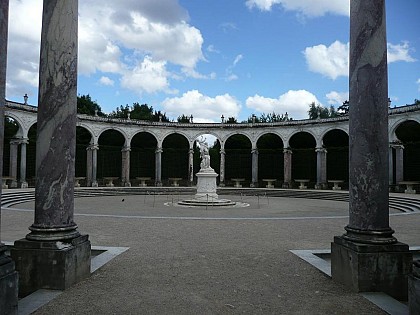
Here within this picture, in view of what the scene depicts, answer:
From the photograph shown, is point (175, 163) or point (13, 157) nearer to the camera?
point (13, 157)

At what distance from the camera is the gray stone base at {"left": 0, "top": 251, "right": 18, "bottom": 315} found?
4953mm

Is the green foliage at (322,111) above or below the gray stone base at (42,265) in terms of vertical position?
above

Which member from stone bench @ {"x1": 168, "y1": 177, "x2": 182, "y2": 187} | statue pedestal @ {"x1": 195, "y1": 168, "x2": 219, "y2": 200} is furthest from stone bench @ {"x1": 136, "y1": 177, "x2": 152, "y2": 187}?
statue pedestal @ {"x1": 195, "y1": 168, "x2": 219, "y2": 200}

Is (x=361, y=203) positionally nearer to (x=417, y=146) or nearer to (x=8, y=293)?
(x=8, y=293)

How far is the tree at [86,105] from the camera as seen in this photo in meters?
58.2

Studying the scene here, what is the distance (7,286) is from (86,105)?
60200 mm

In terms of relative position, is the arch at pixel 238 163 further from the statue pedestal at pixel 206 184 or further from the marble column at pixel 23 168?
the marble column at pixel 23 168

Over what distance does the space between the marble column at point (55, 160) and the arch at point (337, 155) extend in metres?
40.1

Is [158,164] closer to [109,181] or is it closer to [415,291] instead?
[109,181]

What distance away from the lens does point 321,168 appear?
4394cm

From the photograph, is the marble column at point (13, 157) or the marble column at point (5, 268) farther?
the marble column at point (13, 157)

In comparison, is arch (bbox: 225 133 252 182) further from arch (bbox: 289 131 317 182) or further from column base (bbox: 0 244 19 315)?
column base (bbox: 0 244 19 315)

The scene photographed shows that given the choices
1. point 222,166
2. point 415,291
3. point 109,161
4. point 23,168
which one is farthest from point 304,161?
point 415,291

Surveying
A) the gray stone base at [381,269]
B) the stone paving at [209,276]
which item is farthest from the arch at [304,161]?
the gray stone base at [381,269]
